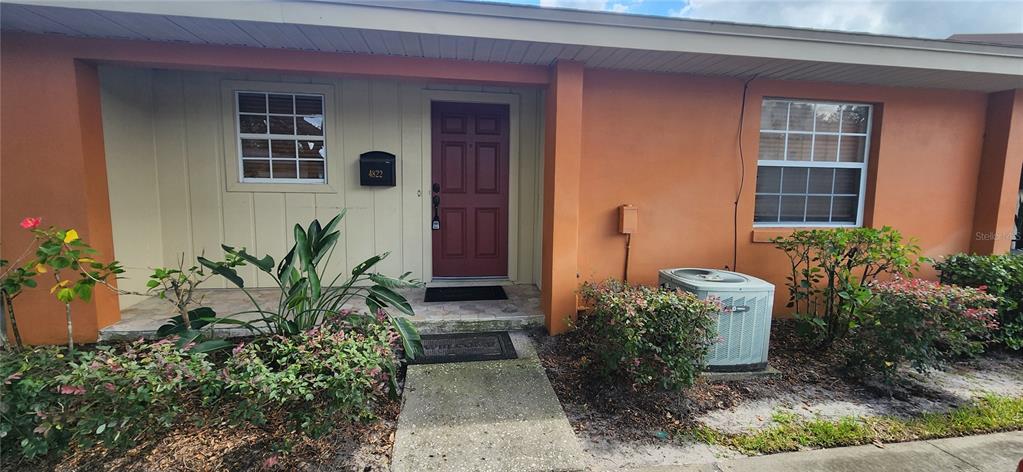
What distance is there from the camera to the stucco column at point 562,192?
354 cm

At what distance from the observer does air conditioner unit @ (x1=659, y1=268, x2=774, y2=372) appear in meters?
3.17

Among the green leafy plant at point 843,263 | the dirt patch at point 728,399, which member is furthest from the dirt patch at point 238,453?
the green leafy plant at point 843,263

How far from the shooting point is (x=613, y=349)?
2.77 metres

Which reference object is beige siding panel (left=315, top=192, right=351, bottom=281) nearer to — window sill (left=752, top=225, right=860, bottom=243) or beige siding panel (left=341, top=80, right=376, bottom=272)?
beige siding panel (left=341, top=80, right=376, bottom=272)

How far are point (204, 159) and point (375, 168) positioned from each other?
1.71 m

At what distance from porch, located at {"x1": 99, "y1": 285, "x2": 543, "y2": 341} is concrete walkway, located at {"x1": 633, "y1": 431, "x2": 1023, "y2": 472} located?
6.08ft

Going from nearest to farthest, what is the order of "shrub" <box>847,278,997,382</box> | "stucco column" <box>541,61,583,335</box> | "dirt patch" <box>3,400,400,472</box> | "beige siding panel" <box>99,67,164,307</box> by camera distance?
"dirt patch" <box>3,400,400,472</box>
"shrub" <box>847,278,997,382</box>
"stucco column" <box>541,61,583,335</box>
"beige siding panel" <box>99,67,164,307</box>

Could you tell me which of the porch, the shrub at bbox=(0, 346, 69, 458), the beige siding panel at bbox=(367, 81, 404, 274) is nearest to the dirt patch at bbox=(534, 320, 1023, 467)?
the porch

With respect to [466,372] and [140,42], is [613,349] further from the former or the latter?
[140,42]

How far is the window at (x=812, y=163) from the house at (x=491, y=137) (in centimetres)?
2

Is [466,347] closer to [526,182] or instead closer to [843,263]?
[526,182]

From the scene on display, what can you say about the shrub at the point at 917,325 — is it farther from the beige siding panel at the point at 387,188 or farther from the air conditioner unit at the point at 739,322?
the beige siding panel at the point at 387,188

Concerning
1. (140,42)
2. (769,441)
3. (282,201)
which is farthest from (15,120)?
(769,441)

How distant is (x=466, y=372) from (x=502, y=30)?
252 cm
